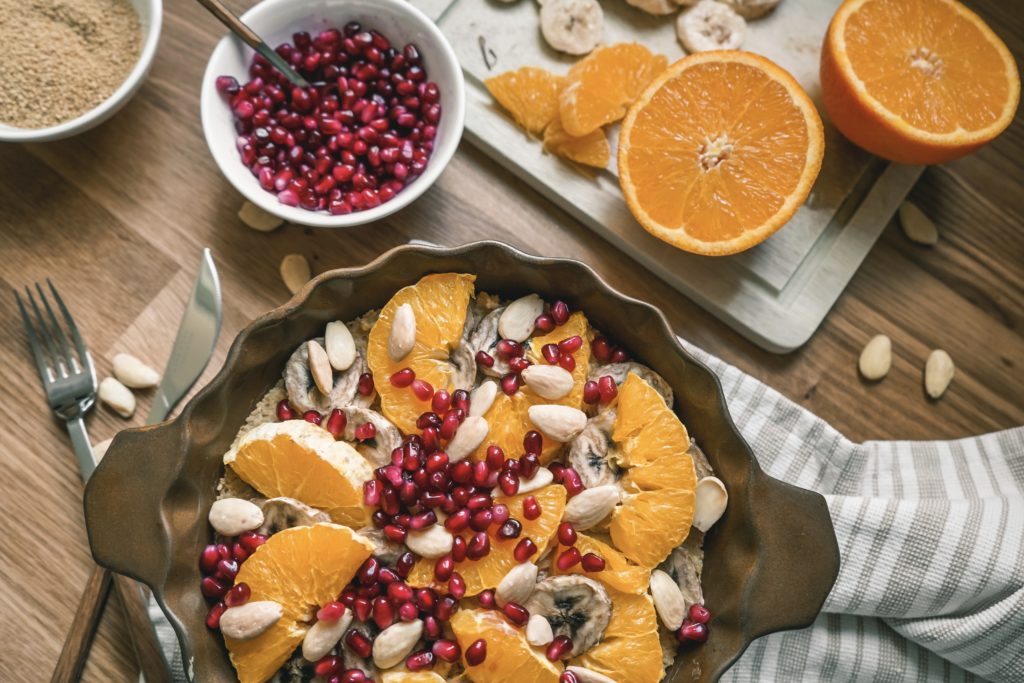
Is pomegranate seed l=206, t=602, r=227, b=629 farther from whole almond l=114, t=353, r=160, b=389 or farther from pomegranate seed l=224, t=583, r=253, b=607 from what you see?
whole almond l=114, t=353, r=160, b=389

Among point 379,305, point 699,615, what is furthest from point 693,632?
point 379,305

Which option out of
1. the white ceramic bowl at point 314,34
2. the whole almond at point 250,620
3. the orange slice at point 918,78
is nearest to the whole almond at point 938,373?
the orange slice at point 918,78

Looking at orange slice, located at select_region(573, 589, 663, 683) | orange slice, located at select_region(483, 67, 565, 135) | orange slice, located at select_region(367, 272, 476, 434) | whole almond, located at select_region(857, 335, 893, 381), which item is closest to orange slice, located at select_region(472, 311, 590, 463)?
orange slice, located at select_region(367, 272, 476, 434)

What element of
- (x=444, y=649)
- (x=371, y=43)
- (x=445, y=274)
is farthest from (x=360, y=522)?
(x=371, y=43)

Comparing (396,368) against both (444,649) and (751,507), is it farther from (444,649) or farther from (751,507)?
(751,507)

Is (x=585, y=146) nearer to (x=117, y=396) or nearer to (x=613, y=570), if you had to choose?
(x=613, y=570)

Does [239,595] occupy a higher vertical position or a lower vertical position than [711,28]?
lower

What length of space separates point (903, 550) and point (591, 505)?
78cm

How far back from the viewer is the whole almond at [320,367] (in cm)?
→ 180

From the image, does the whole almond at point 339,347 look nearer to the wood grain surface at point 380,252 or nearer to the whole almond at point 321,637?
the wood grain surface at point 380,252

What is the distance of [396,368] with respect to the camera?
1.79 m

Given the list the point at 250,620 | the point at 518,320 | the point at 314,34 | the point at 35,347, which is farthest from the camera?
the point at 314,34

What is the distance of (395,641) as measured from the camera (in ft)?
5.51

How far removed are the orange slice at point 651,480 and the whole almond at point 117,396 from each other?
45.6 inches
